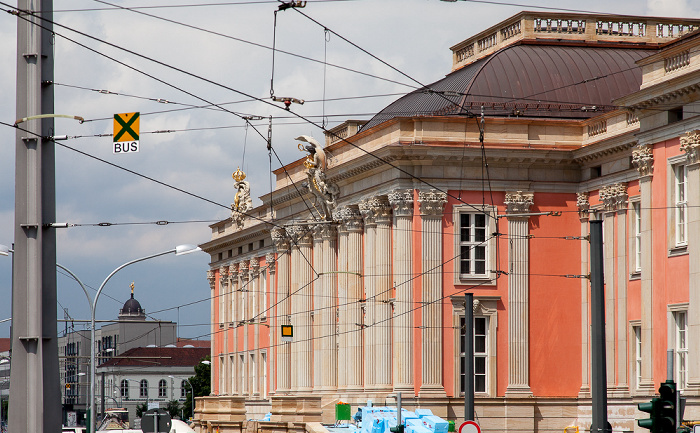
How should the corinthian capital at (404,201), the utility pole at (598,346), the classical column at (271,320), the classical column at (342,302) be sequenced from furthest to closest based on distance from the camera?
the classical column at (271,320)
the classical column at (342,302)
the corinthian capital at (404,201)
the utility pole at (598,346)

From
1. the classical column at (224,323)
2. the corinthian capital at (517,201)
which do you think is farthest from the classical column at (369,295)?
the classical column at (224,323)

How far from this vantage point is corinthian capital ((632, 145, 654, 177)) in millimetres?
38125

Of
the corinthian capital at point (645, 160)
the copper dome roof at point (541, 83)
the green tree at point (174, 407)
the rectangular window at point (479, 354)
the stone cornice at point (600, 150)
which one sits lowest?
the green tree at point (174, 407)

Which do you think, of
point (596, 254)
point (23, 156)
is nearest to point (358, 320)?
point (596, 254)

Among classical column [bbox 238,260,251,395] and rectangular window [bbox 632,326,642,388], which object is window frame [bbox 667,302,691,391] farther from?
classical column [bbox 238,260,251,395]

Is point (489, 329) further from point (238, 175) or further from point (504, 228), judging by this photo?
point (238, 175)

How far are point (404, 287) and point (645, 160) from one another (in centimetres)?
1221

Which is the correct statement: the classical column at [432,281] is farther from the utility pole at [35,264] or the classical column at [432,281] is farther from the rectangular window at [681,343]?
the utility pole at [35,264]

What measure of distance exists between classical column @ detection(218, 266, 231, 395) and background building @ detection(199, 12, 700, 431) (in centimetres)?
2658

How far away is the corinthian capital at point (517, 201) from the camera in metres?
47.7

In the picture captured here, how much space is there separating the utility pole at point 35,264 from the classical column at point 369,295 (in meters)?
32.7

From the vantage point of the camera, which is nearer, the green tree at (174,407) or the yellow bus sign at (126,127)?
the yellow bus sign at (126,127)

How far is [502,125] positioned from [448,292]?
6321 millimetres

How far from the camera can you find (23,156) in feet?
56.2
